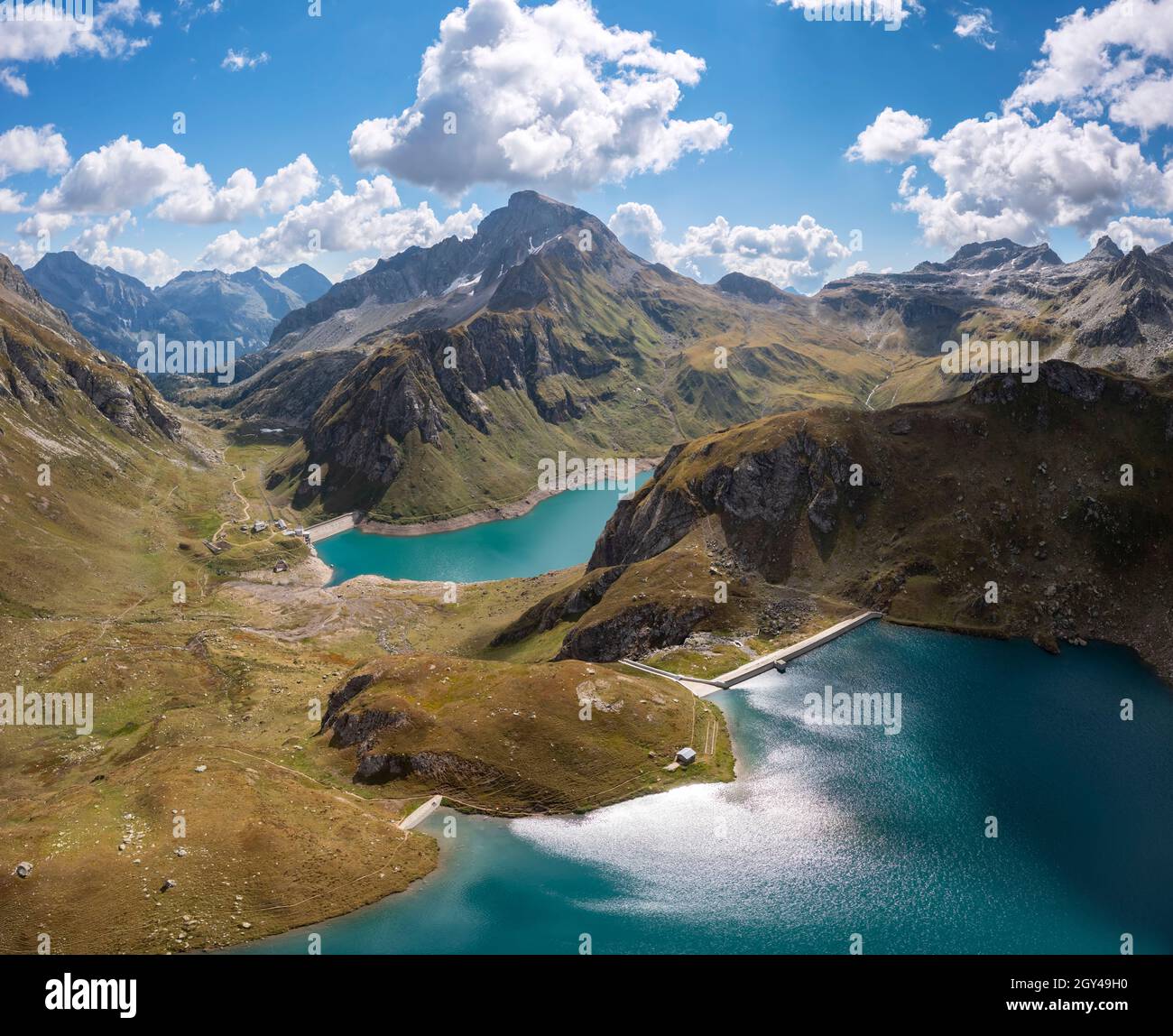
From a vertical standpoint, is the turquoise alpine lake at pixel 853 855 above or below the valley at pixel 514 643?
below

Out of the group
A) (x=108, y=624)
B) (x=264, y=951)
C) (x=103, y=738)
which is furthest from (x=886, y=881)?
(x=108, y=624)

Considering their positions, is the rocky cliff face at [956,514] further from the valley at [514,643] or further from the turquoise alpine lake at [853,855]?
the turquoise alpine lake at [853,855]

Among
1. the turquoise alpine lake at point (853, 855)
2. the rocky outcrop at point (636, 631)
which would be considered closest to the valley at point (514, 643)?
the rocky outcrop at point (636, 631)

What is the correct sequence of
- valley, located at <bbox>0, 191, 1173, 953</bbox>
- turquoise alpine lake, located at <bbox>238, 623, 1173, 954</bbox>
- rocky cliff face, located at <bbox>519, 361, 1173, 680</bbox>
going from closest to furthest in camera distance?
turquoise alpine lake, located at <bbox>238, 623, 1173, 954</bbox> → valley, located at <bbox>0, 191, 1173, 953</bbox> → rocky cliff face, located at <bbox>519, 361, 1173, 680</bbox>

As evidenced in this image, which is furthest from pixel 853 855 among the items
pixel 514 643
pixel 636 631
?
pixel 514 643

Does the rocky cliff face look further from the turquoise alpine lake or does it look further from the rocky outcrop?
the turquoise alpine lake

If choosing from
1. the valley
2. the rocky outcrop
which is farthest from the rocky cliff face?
the valley

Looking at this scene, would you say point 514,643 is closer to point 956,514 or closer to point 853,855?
point 853,855

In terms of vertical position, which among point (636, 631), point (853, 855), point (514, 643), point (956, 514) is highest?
point (956, 514)

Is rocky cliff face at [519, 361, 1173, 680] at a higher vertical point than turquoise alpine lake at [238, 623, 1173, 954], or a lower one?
higher
